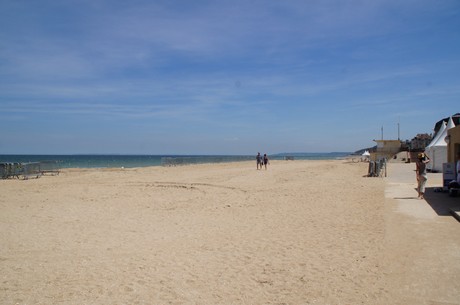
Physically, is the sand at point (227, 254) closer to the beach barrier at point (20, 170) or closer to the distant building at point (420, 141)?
the beach barrier at point (20, 170)

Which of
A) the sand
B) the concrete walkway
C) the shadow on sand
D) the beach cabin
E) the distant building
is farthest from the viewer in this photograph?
the distant building

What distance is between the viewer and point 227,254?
279 inches

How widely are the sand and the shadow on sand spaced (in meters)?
0.82

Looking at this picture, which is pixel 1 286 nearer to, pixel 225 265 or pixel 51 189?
pixel 225 265

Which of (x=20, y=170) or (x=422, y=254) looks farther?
(x=20, y=170)

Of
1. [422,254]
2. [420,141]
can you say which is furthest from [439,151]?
[420,141]

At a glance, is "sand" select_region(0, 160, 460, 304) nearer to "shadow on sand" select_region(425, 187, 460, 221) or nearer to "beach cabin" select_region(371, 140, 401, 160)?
"shadow on sand" select_region(425, 187, 460, 221)

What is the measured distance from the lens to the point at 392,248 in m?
6.95

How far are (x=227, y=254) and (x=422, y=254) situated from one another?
10.7 feet

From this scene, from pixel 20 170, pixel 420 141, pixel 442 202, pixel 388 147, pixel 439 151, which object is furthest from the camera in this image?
pixel 420 141

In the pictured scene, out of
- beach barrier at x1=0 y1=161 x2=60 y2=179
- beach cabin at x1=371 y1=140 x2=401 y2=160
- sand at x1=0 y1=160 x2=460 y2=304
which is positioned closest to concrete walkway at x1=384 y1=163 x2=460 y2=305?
sand at x1=0 y1=160 x2=460 y2=304

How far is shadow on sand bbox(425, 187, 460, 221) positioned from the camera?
1023 centimetres

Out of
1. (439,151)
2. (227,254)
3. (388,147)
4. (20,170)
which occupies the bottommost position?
(227,254)

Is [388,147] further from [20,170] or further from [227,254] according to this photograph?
[227,254]
